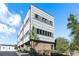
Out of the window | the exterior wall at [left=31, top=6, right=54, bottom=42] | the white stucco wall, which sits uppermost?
the exterior wall at [left=31, top=6, right=54, bottom=42]

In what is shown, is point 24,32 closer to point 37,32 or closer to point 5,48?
point 37,32

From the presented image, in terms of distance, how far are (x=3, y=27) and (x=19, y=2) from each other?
1.56ft

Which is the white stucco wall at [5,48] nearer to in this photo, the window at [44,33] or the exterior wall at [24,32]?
the exterior wall at [24,32]

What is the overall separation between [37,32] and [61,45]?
44 centimetres

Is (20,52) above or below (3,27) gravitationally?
below

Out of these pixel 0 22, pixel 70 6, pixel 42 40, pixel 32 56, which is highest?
pixel 70 6

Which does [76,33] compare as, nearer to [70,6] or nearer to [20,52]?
[70,6]

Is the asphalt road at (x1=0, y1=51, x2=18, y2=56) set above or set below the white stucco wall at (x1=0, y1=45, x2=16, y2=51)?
below

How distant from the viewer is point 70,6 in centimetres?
404

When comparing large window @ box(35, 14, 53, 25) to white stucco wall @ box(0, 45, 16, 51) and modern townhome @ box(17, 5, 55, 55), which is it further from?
white stucco wall @ box(0, 45, 16, 51)

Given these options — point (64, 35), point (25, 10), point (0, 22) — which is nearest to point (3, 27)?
point (0, 22)

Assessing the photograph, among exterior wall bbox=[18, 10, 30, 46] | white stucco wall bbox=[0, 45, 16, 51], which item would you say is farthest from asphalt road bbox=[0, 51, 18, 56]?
exterior wall bbox=[18, 10, 30, 46]

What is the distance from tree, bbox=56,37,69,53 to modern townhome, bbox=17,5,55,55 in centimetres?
8

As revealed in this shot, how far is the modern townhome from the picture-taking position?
404 cm
